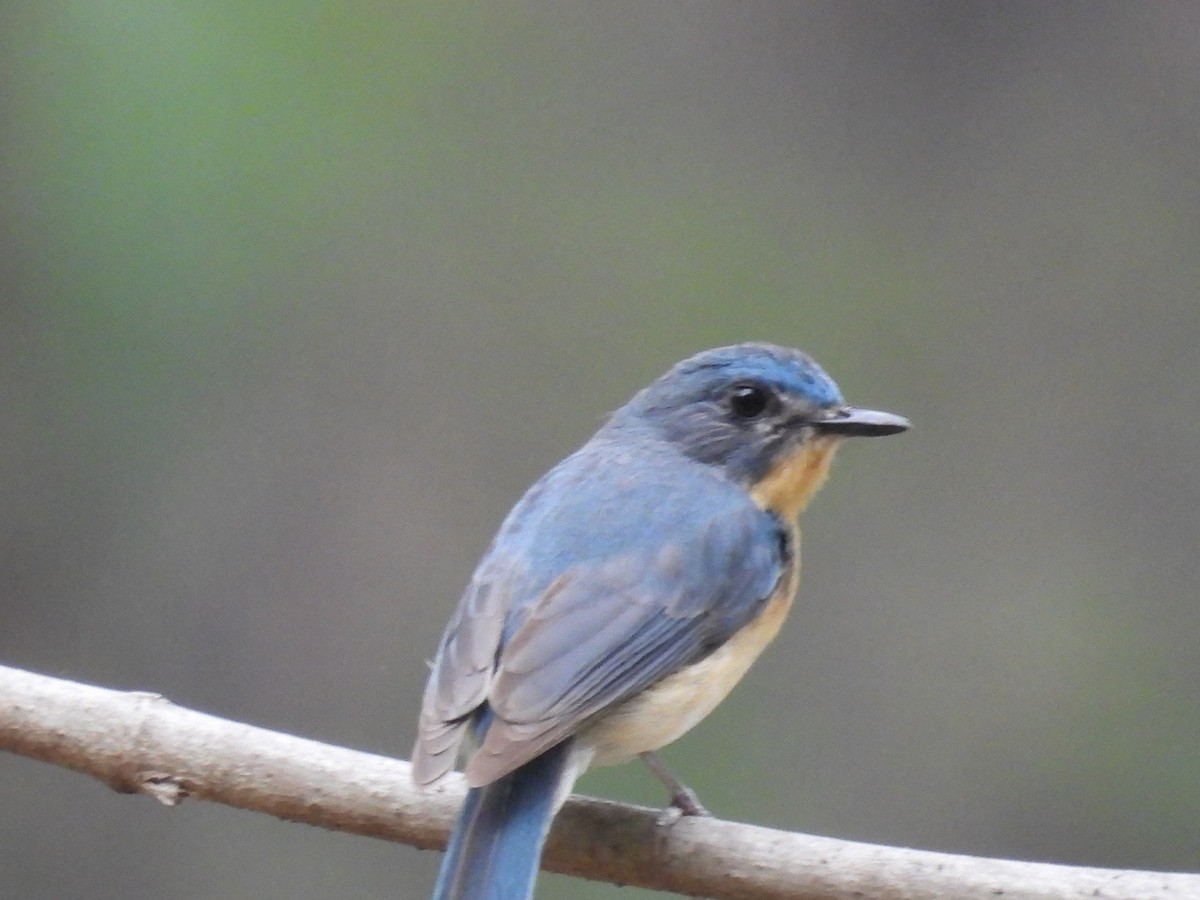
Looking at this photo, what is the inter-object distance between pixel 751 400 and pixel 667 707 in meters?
0.65

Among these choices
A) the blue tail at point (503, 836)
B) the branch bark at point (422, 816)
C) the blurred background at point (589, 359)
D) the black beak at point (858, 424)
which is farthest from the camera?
the blurred background at point (589, 359)

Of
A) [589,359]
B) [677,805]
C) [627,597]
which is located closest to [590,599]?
[627,597]

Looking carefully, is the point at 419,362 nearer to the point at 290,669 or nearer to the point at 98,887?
the point at 290,669

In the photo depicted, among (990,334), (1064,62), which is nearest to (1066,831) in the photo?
(990,334)

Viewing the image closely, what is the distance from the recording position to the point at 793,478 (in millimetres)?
2748

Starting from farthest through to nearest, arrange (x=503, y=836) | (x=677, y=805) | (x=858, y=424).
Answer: (x=858, y=424)
(x=677, y=805)
(x=503, y=836)

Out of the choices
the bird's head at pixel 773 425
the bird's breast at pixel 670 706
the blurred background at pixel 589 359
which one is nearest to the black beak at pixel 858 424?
the bird's head at pixel 773 425

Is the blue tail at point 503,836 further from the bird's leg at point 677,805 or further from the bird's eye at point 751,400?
the bird's eye at point 751,400

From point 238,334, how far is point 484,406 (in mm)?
659

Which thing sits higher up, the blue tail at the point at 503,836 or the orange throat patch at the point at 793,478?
the orange throat patch at the point at 793,478

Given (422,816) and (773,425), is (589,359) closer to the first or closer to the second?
(773,425)

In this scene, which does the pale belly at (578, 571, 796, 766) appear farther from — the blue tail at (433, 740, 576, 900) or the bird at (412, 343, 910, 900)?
the blue tail at (433, 740, 576, 900)

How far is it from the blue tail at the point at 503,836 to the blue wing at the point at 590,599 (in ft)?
0.26

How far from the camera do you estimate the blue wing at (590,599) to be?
7.04 feet
